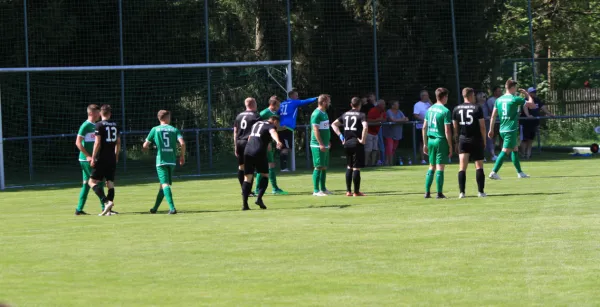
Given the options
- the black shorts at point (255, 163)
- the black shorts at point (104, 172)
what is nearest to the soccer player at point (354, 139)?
the black shorts at point (255, 163)

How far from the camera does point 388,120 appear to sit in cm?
3025

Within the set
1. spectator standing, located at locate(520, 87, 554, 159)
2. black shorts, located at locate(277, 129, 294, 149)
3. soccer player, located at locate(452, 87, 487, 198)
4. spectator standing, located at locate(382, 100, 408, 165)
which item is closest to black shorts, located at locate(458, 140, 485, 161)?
soccer player, located at locate(452, 87, 487, 198)

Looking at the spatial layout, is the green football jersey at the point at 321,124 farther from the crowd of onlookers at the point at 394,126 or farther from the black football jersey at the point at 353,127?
the crowd of onlookers at the point at 394,126

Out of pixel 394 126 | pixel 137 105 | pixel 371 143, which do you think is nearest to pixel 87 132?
pixel 371 143

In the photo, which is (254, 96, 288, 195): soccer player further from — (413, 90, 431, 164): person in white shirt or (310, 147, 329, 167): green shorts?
(413, 90, 431, 164): person in white shirt

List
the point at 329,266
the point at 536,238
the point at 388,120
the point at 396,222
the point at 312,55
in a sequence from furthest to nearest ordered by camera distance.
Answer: the point at 312,55
the point at 388,120
the point at 396,222
the point at 536,238
the point at 329,266

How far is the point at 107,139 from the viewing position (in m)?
17.9

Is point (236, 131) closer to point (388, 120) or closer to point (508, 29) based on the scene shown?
point (388, 120)

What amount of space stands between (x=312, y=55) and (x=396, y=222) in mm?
18482

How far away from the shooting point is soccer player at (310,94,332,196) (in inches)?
787

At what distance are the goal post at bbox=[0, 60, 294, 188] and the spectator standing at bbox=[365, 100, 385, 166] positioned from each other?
2552 mm

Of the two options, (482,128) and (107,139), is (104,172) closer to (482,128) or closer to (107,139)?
(107,139)

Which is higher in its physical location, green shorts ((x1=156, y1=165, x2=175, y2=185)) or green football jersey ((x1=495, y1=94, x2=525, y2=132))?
green football jersey ((x1=495, y1=94, x2=525, y2=132))

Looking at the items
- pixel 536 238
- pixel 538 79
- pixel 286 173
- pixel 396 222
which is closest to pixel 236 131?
pixel 396 222
